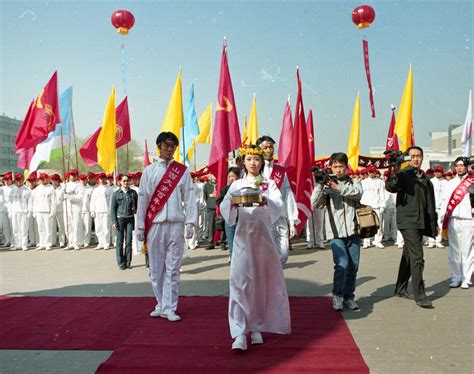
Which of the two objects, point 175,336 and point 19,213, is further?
point 19,213

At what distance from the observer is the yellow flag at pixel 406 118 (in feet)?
40.3

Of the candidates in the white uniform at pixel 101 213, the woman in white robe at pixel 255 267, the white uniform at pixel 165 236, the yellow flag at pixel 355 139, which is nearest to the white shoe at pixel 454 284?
the woman in white robe at pixel 255 267

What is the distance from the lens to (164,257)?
5.57 meters

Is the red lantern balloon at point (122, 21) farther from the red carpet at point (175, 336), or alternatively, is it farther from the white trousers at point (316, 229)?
the red carpet at point (175, 336)

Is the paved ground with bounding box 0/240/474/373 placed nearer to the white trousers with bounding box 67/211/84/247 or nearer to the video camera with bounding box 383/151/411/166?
the white trousers with bounding box 67/211/84/247

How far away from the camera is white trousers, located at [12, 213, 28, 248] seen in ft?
43.7

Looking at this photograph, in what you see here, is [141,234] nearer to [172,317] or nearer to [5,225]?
[172,317]

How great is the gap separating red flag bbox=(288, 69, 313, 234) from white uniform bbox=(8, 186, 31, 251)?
337 inches

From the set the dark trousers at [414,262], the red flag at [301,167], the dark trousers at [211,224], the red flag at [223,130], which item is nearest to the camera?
the dark trousers at [414,262]

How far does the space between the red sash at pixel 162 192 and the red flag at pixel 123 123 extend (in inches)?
358

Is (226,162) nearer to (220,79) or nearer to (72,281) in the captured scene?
(220,79)

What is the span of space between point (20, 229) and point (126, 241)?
5.85 metres

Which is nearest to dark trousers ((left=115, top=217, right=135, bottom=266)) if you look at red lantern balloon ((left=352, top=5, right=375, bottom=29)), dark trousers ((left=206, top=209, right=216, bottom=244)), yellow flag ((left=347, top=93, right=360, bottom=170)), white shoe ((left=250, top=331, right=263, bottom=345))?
dark trousers ((left=206, top=209, right=216, bottom=244))

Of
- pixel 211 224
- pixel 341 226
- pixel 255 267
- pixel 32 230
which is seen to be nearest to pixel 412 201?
pixel 341 226
